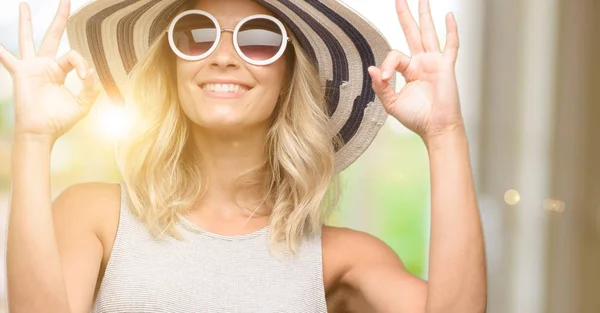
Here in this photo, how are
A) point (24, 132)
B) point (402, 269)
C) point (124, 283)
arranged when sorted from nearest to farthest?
1. point (24, 132)
2. point (124, 283)
3. point (402, 269)

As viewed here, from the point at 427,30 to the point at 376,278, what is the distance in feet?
1.35

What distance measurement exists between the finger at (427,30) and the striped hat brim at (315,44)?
16cm

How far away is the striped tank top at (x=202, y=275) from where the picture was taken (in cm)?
121

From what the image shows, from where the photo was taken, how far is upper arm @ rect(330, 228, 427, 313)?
1.25 meters

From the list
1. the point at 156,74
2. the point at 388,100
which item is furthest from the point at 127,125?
the point at 388,100

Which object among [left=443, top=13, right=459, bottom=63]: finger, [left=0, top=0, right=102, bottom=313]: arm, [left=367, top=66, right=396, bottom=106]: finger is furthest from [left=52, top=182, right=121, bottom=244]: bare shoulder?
[left=443, top=13, right=459, bottom=63]: finger

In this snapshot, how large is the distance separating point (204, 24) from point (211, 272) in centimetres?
38

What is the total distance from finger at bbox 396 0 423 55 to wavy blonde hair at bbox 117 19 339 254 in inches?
10.1

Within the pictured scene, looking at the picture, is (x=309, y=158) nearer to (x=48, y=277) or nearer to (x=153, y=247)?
(x=153, y=247)

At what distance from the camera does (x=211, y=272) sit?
1.25m

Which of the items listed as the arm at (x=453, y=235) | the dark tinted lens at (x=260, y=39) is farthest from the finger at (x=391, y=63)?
the dark tinted lens at (x=260, y=39)

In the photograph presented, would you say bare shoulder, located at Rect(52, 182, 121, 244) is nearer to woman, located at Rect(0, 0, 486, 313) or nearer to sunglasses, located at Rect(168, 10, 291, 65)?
woman, located at Rect(0, 0, 486, 313)

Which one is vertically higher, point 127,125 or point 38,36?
point 38,36

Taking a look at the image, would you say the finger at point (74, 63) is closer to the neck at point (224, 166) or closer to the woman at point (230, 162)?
the woman at point (230, 162)
